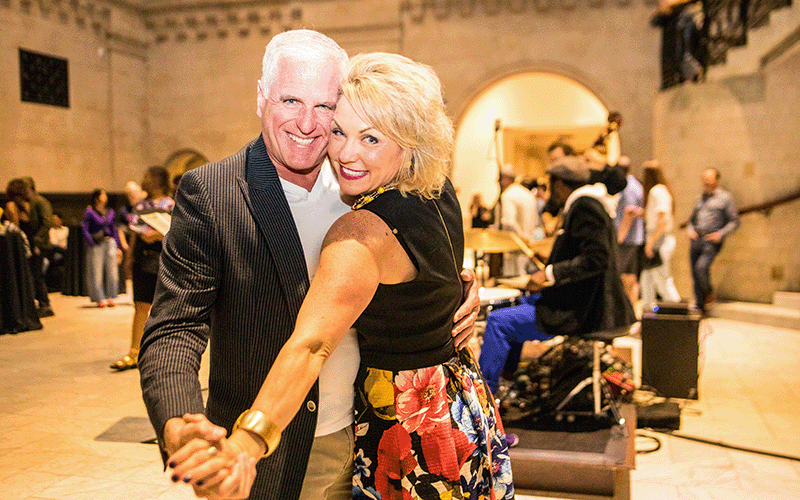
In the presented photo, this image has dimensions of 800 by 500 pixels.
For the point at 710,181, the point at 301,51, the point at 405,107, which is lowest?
the point at 405,107

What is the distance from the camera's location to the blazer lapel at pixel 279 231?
4.63 feet

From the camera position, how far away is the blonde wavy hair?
142 cm

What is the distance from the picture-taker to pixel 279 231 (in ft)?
4.67

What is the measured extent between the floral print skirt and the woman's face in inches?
18.2

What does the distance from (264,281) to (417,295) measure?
34 centimetres

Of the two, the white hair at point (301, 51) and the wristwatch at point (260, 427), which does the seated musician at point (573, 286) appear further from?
the wristwatch at point (260, 427)

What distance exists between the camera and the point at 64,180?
501 inches

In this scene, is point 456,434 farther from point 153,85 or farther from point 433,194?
point 153,85

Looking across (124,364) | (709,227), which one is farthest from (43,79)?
(709,227)

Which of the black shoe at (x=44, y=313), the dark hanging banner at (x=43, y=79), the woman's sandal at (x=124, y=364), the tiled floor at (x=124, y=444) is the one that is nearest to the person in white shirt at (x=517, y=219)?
the tiled floor at (x=124, y=444)

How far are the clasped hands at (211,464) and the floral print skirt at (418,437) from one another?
0.56 m

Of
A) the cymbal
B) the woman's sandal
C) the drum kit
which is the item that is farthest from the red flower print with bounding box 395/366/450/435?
the woman's sandal

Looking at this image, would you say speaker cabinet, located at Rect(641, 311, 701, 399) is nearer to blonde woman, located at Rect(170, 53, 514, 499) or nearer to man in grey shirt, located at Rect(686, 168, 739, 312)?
blonde woman, located at Rect(170, 53, 514, 499)

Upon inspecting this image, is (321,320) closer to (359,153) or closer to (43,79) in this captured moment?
(359,153)
